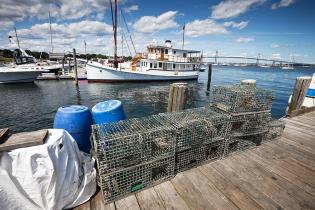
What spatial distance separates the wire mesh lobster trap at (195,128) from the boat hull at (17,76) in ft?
86.1

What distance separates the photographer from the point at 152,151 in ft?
8.14

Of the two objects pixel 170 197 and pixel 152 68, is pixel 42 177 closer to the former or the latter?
pixel 170 197

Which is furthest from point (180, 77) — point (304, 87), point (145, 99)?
point (304, 87)

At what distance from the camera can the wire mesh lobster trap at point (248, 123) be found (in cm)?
332

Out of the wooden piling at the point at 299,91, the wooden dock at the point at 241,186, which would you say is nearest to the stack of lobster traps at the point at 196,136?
the wooden dock at the point at 241,186

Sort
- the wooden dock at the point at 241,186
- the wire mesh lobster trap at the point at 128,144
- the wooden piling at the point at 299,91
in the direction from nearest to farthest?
the wire mesh lobster trap at the point at 128,144 → the wooden dock at the point at 241,186 → the wooden piling at the point at 299,91

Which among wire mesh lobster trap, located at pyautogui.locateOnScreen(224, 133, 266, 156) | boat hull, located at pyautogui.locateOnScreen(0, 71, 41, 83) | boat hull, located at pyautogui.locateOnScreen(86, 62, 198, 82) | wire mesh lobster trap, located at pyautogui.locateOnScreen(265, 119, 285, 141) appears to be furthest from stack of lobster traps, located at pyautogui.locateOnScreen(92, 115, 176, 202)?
boat hull, located at pyautogui.locateOnScreen(0, 71, 41, 83)

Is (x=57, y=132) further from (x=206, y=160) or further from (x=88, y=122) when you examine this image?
(x=206, y=160)

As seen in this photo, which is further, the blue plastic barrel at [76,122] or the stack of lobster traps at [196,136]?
the blue plastic barrel at [76,122]

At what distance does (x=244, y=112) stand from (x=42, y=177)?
3522 millimetres

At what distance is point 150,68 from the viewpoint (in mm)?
23297

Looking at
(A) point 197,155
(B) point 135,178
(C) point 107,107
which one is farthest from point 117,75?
(B) point 135,178

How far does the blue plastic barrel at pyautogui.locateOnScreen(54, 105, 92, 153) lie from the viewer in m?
2.92

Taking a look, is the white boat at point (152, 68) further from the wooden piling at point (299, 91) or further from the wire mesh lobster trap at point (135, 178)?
the wire mesh lobster trap at point (135, 178)
